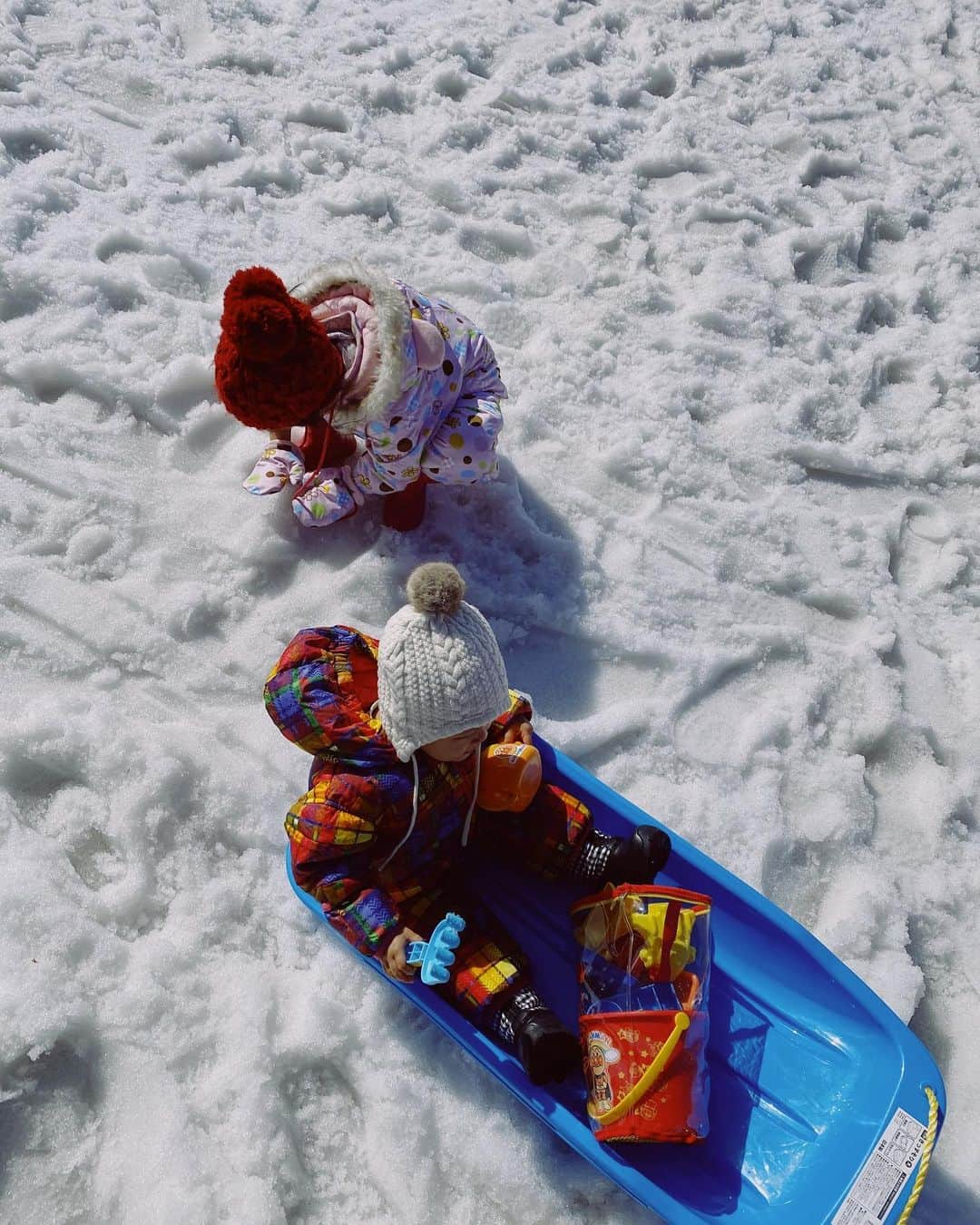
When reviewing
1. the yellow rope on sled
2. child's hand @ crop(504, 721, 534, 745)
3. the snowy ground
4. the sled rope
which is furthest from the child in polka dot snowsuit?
the yellow rope on sled

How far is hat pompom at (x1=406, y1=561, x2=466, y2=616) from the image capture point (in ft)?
4.45

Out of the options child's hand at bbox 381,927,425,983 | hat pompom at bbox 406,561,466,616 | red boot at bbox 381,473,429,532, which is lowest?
child's hand at bbox 381,927,425,983

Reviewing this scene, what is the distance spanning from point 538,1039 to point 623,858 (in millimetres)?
344

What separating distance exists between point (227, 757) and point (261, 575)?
43 cm

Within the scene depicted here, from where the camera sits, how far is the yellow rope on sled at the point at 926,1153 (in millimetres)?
1418

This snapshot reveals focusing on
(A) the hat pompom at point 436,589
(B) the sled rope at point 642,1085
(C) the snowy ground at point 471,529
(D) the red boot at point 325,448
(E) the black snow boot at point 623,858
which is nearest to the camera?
(A) the hat pompom at point 436,589

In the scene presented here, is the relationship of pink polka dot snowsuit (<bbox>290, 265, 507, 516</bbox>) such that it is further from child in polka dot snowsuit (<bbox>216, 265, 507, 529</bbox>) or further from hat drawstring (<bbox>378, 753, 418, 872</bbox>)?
hat drawstring (<bbox>378, 753, 418, 872</bbox>)

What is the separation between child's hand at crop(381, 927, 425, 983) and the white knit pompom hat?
315 millimetres

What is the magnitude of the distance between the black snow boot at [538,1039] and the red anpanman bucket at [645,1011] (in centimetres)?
5

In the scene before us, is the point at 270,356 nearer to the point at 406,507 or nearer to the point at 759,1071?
the point at 406,507

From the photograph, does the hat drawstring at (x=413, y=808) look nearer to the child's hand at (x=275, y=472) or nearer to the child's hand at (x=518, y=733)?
the child's hand at (x=518, y=733)

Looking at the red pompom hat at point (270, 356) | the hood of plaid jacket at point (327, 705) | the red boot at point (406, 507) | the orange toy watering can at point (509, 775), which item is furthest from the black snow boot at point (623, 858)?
the red pompom hat at point (270, 356)

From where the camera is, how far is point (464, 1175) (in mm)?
1543

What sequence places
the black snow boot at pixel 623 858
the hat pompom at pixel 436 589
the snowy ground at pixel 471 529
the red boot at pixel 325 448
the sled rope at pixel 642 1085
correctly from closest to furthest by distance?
1. the hat pompom at pixel 436 589
2. the sled rope at pixel 642 1085
3. the snowy ground at pixel 471 529
4. the black snow boot at pixel 623 858
5. the red boot at pixel 325 448
